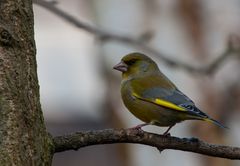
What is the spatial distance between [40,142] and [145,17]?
825 centimetres

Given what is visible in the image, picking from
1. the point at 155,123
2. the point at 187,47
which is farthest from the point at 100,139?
the point at 187,47

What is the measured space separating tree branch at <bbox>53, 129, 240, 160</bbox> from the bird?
72cm

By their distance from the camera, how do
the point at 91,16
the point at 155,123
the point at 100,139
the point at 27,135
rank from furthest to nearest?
the point at 91,16
the point at 155,123
the point at 100,139
the point at 27,135

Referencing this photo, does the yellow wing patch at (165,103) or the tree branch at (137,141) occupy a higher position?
the yellow wing patch at (165,103)

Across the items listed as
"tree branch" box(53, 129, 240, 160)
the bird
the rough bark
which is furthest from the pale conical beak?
the rough bark

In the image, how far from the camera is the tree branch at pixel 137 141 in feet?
9.98

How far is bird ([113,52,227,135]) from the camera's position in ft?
14.2

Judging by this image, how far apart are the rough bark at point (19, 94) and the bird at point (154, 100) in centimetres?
120

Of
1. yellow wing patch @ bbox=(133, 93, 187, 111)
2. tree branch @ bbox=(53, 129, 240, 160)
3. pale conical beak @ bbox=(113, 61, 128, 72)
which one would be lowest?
tree branch @ bbox=(53, 129, 240, 160)

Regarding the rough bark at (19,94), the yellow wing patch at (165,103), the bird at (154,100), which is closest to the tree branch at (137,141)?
the rough bark at (19,94)

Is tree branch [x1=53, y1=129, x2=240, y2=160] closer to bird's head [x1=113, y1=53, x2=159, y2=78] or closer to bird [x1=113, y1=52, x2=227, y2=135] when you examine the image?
bird [x1=113, y1=52, x2=227, y2=135]

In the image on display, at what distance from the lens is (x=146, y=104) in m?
4.42

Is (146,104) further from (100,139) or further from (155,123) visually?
(100,139)

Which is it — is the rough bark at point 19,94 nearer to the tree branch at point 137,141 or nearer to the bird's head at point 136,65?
the tree branch at point 137,141
